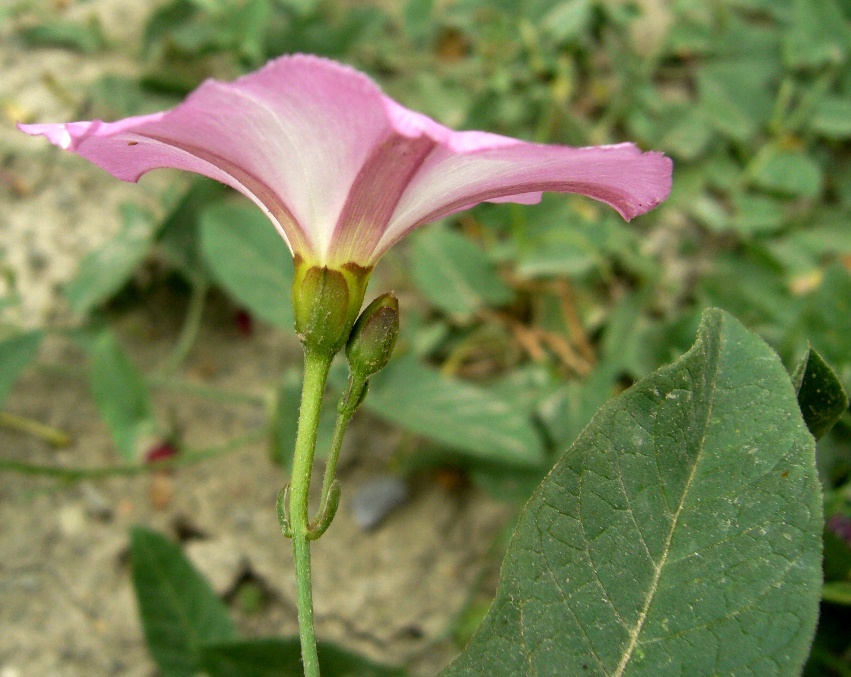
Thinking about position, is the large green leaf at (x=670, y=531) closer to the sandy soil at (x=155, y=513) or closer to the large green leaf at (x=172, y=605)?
the large green leaf at (x=172, y=605)

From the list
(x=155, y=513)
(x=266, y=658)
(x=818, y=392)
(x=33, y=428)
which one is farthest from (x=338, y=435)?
(x=33, y=428)

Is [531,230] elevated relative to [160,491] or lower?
elevated

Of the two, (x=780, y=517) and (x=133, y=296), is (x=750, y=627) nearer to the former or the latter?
(x=780, y=517)

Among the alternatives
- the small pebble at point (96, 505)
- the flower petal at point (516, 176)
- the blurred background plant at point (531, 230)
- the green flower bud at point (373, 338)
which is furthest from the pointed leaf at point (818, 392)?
the small pebble at point (96, 505)

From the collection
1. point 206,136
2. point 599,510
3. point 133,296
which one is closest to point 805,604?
point 599,510

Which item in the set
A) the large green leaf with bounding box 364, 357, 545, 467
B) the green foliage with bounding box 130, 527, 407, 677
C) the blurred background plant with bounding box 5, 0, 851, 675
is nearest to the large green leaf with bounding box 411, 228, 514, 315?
the blurred background plant with bounding box 5, 0, 851, 675

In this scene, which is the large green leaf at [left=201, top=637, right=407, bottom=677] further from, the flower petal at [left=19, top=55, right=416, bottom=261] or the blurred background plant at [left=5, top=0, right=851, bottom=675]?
the flower petal at [left=19, top=55, right=416, bottom=261]

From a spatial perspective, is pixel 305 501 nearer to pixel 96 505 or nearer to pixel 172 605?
pixel 172 605
